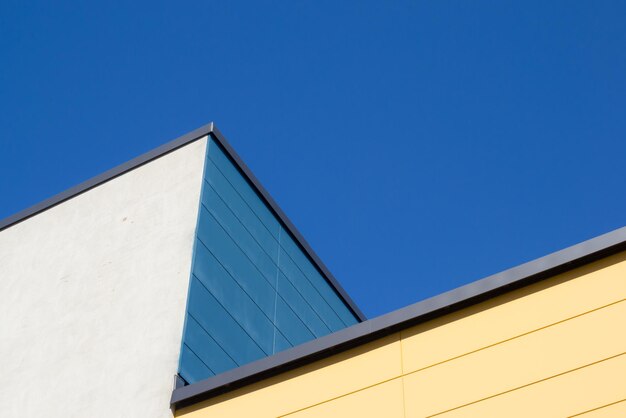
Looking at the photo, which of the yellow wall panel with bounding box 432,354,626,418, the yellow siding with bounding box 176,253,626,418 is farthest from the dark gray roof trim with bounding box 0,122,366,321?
the yellow wall panel with bounding box 432,354,626,418

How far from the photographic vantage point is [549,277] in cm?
961

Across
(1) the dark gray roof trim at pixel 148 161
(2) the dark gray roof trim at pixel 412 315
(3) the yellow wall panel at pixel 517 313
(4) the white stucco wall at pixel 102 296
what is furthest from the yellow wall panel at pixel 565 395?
(1) the dark gray roof trim at pixel 148 161

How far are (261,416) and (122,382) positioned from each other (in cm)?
231

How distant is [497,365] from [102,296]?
609 centimetres

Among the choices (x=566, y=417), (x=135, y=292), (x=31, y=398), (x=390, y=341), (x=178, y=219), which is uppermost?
(x=178, y=219)

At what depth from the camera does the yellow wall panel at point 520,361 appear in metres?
8.90

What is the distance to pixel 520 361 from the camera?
9156 mm

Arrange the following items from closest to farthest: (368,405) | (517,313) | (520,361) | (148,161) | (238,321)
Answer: (520,361)
(517,313)
(368,405)
(238,321)
(148,161)

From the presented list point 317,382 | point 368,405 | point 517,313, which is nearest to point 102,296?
point 317,382

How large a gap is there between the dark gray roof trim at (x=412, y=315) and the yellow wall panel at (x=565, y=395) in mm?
1138

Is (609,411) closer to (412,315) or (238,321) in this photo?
(412,315)

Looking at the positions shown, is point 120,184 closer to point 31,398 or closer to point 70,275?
point 70,275

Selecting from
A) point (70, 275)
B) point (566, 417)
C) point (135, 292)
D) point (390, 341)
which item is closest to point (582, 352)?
point (566, 417)

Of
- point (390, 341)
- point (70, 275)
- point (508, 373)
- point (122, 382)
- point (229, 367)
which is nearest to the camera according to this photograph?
point (508, 373)
